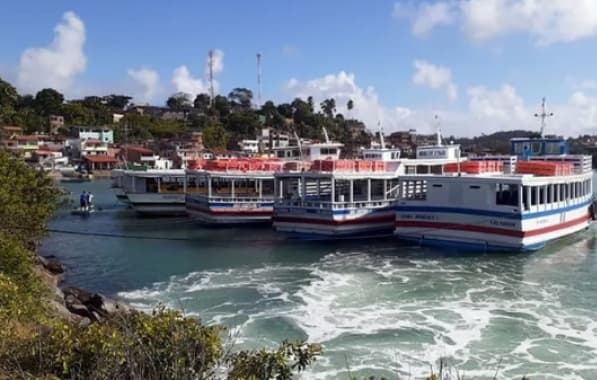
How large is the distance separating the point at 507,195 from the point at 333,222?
7759 millimetres

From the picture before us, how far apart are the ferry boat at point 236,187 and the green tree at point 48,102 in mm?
83040

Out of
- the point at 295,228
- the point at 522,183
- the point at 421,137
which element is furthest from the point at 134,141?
the point at 522,183

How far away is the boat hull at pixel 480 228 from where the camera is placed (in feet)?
72.9

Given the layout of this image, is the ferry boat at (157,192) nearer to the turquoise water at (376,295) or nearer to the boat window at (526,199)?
the turquoise water at (376,295)

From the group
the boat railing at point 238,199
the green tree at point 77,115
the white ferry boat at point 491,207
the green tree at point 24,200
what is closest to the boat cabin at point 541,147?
the white ferry boat at point 491,207

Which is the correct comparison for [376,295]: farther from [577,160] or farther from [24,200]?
[577,160]

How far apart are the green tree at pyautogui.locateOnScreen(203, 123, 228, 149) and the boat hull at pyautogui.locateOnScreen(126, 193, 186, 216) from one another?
2488 inches

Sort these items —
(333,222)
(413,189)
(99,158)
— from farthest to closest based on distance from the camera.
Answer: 1. (99,158)
2. (413,189)
3. (333,222)

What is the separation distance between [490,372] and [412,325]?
2931mm

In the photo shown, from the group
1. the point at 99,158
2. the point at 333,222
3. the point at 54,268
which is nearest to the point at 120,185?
the point at 54,268

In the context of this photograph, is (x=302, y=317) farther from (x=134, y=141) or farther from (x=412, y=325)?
(x=134, y=141)

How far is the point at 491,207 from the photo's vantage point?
22625 millimetres

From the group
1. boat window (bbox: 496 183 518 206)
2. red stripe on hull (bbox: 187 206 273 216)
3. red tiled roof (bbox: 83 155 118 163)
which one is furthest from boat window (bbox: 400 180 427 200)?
red tiled roof (bbox: 83 155 118 163)

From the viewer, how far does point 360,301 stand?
16.1 meters
